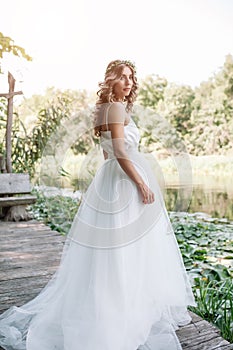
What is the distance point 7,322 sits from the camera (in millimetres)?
1625

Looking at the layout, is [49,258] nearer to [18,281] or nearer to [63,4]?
[18,281]

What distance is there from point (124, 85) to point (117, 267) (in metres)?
0.72

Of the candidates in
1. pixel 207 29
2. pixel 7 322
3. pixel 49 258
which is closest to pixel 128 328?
pixel 7 322

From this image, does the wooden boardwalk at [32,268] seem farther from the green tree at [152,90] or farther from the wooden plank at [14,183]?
the green tree at [152,90]

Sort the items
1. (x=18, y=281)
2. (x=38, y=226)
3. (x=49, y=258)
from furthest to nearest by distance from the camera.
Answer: (x=38, y=226) < (x=49, y=258) < (x=18, y=281)

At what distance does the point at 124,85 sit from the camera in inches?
59.2

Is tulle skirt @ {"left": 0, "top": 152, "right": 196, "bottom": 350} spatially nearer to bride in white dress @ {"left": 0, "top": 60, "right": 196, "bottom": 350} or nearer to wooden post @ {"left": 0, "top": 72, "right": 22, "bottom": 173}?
bride in white dress @ {"left": 0, "top": 60, "right": 196, "bottom": 350}

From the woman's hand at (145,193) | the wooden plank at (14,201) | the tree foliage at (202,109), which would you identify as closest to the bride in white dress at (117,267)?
the woman's hand at (145,193)

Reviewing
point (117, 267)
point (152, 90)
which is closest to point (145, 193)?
point (117, 267)

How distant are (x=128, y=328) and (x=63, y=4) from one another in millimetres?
7959

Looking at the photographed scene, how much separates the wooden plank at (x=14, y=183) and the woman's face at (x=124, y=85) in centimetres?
270

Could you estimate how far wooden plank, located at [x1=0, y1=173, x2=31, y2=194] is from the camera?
3938 millimetres

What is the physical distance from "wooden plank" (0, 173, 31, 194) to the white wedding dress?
2435 mm

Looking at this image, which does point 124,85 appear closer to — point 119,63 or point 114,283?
point 119,63
